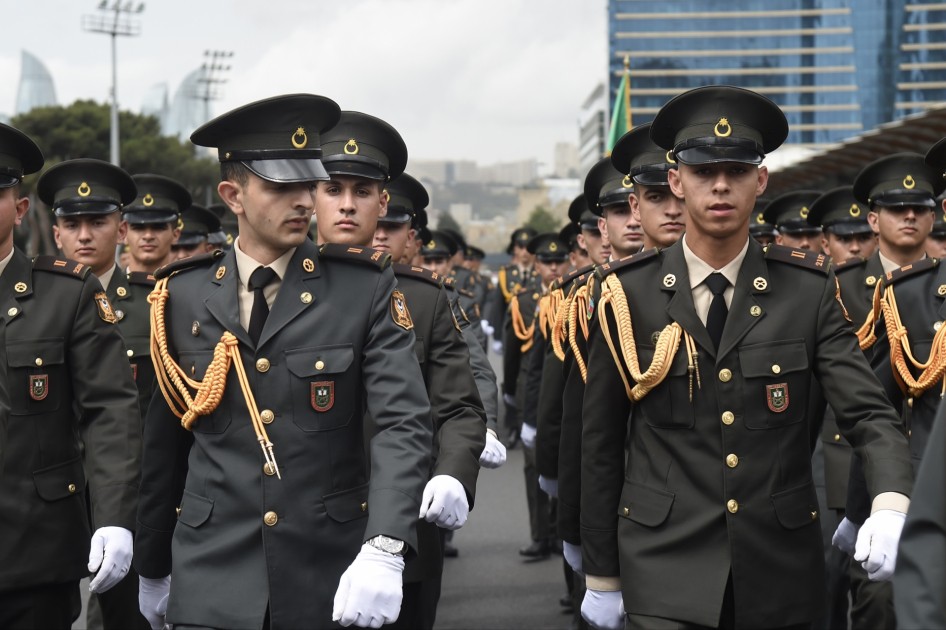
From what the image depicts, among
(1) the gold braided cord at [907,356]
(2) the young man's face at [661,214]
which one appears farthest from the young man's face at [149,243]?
(1) the gold braided cord at [907,356]

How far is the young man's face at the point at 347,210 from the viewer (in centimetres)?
520

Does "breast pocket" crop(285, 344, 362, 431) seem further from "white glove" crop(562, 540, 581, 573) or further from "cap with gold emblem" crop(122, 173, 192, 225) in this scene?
"cap with gold emblem" crop(122, 173, 192, 225)

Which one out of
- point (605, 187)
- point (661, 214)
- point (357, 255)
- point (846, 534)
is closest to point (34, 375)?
point (357, 255)

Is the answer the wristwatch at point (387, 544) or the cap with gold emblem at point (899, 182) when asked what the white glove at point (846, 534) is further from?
the cap with gold emblem at point (899, 182)

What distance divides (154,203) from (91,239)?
1197 millimetres

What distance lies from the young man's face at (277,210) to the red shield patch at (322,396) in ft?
1.43

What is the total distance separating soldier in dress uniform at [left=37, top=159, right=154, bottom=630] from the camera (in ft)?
21.8

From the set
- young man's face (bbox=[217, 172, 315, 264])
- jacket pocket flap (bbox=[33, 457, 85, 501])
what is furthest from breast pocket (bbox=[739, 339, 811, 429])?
jacket pocket flap (bbox=[33, 457, 85, 501])

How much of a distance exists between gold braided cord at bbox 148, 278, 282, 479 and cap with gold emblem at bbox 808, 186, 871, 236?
5294mm

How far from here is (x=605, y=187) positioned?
673 centimetres

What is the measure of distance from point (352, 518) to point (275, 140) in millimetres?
1150

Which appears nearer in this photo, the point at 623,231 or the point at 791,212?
the point at 623,231

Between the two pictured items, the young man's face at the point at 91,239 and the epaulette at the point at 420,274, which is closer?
the epaulette at the point at 420,274

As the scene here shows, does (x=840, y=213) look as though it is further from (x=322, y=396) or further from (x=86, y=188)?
(x=322, y=396)
